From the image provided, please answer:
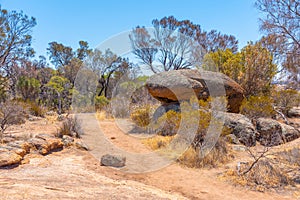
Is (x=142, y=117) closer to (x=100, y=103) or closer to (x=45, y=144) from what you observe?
(x=45, y=144)

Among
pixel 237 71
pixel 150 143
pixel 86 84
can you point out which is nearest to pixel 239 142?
pixel 150 143

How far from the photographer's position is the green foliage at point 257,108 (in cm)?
947

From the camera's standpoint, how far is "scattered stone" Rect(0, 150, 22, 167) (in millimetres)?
4517

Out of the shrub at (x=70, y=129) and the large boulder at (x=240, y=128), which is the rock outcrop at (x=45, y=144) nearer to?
the shrub at (x=70, y=129)

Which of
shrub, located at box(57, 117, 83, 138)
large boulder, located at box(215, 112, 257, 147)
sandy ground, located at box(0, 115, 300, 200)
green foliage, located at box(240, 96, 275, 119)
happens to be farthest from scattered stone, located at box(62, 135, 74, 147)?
green foliage, located at box(240, 96, 275, 119)

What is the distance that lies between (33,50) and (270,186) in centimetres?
1592

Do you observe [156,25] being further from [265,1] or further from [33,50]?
[265,1]

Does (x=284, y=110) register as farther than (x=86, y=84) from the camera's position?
No

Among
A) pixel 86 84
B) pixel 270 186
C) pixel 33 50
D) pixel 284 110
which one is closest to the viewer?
pixel 270 186

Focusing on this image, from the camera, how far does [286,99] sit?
12.0m

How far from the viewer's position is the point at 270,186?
4.69 metres

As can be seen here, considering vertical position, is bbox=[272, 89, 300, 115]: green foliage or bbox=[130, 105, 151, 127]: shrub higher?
bbox=[272, 89, 300, 115]: green foliage

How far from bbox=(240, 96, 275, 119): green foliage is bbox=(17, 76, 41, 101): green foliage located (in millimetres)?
11823

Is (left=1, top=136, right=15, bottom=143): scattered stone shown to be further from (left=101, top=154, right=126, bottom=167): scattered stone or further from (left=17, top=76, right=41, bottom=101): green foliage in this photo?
(left=17, top=76, right=41, bottom=101): green foliage
